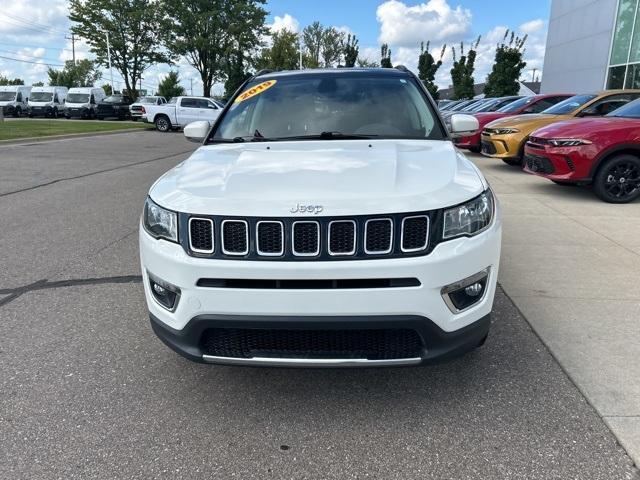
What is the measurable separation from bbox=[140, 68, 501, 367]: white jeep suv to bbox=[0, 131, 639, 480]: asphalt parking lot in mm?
400

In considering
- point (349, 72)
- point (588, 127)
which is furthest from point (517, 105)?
point (349, 72)

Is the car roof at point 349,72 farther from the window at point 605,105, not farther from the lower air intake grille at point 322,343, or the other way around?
the window at point 605,105

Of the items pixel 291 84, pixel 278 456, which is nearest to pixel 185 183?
pixel 278 456

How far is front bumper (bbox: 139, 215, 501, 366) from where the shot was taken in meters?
2.15

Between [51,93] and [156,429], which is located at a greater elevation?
[51,93]

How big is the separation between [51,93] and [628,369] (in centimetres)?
4142

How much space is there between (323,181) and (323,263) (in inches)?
17.4

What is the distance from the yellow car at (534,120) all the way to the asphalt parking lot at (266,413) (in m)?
7.28

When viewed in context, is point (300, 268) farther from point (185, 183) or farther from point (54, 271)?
point (54, 271)

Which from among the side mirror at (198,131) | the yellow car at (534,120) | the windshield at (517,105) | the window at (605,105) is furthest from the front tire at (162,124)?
the side mirror at (198,131)

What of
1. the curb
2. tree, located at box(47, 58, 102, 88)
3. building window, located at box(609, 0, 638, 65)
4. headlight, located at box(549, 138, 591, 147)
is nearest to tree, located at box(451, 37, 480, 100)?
building window, located at box(609, 0, 638, 65)

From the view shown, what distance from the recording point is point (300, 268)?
215cm

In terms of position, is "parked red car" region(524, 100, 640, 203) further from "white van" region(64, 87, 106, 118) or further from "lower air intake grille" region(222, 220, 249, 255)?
"white van" region(64, 87, 106, 118)

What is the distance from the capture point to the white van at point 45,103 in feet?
117
